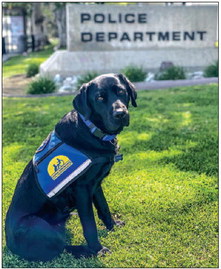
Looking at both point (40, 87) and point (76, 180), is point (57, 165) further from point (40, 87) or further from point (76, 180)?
point (40, 87)

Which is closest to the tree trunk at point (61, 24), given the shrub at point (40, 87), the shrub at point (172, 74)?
the shrub at point (172, 74)

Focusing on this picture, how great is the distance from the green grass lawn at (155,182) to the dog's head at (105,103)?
126 cm

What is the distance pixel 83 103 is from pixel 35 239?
1.20 m

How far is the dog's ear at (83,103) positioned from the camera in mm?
3002

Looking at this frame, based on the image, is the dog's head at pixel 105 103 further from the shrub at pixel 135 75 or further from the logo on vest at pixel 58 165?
the shrub at pixel 135 75

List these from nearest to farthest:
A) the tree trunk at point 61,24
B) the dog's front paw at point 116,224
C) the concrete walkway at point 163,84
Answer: the dog's front paw at point 116,224, the concrete walkway at point 163,84, the tree trunk at point 61,24

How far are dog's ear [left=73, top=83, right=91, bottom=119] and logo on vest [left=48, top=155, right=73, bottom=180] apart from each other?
1.49 feet

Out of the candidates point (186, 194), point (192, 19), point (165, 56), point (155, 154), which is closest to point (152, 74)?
point (165, 56)

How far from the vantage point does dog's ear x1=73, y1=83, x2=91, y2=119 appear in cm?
300

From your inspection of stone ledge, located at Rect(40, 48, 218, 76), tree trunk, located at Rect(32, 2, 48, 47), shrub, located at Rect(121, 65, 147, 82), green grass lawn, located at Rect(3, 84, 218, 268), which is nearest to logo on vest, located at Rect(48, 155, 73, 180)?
green grass lawn, located at Rect(3, 84, 218, 268)

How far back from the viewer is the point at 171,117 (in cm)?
780

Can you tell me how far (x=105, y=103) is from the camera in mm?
2961

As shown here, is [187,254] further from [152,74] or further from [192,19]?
[192,19]

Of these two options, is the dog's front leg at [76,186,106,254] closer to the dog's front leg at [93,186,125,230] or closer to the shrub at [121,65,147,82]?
the dog's front leg at [93,186,125,230]
